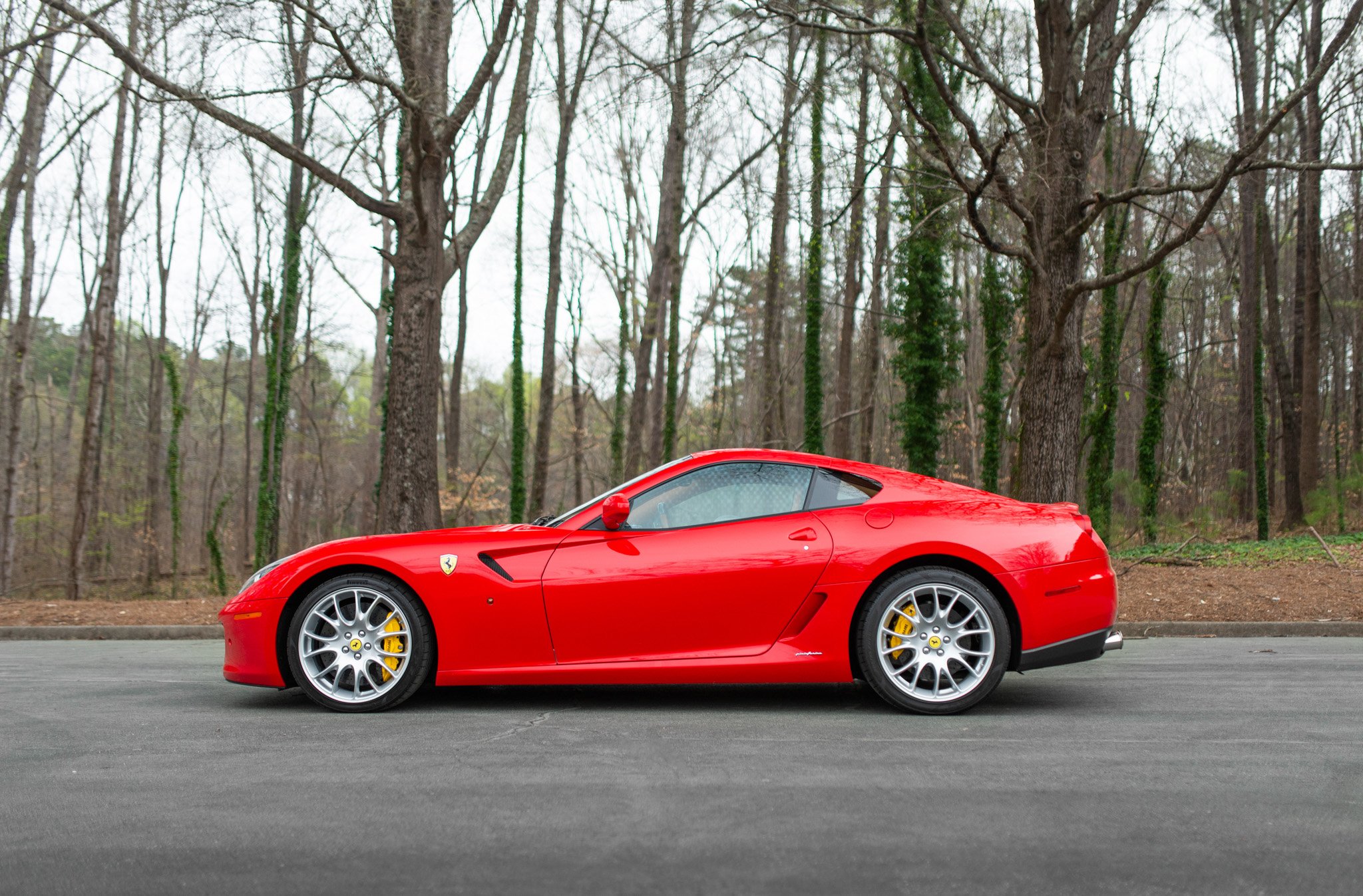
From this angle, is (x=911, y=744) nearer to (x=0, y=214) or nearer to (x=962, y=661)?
(x=962, y=661)

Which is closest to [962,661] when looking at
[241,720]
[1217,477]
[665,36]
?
[241,720]

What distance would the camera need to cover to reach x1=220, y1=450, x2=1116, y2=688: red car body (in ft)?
16.2

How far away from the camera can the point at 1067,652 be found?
500 centimetres

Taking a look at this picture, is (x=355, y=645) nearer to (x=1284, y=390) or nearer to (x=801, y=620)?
(x=801, y=620)

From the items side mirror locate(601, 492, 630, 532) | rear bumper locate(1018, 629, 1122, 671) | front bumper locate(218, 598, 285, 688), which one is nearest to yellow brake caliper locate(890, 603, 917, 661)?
rear bumper locate(1018, 629, 1122, 671)

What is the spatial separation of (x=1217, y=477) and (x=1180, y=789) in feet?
103

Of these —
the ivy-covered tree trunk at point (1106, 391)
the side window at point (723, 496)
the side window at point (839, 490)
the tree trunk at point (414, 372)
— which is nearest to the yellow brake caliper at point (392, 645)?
the side window at point (723, 496)

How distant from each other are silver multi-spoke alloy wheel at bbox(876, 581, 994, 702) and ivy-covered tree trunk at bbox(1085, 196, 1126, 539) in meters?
17.6

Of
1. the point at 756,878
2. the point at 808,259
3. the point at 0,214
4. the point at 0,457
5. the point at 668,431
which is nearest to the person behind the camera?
the point at 756,878

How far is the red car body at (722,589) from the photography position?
4941 mm

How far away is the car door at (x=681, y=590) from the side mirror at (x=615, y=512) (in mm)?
84

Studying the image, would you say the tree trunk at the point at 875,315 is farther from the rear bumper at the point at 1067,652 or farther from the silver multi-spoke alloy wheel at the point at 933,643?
the silver multi-spoke alloy wheel at the point at 933,643

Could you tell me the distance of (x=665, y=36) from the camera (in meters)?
12.3

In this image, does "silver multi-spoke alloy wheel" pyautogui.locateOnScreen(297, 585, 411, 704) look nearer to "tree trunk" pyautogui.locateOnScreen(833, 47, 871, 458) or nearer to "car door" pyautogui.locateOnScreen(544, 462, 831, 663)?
"car door" pyautogui.locateOnScreen(544, 462, 831, 663)
